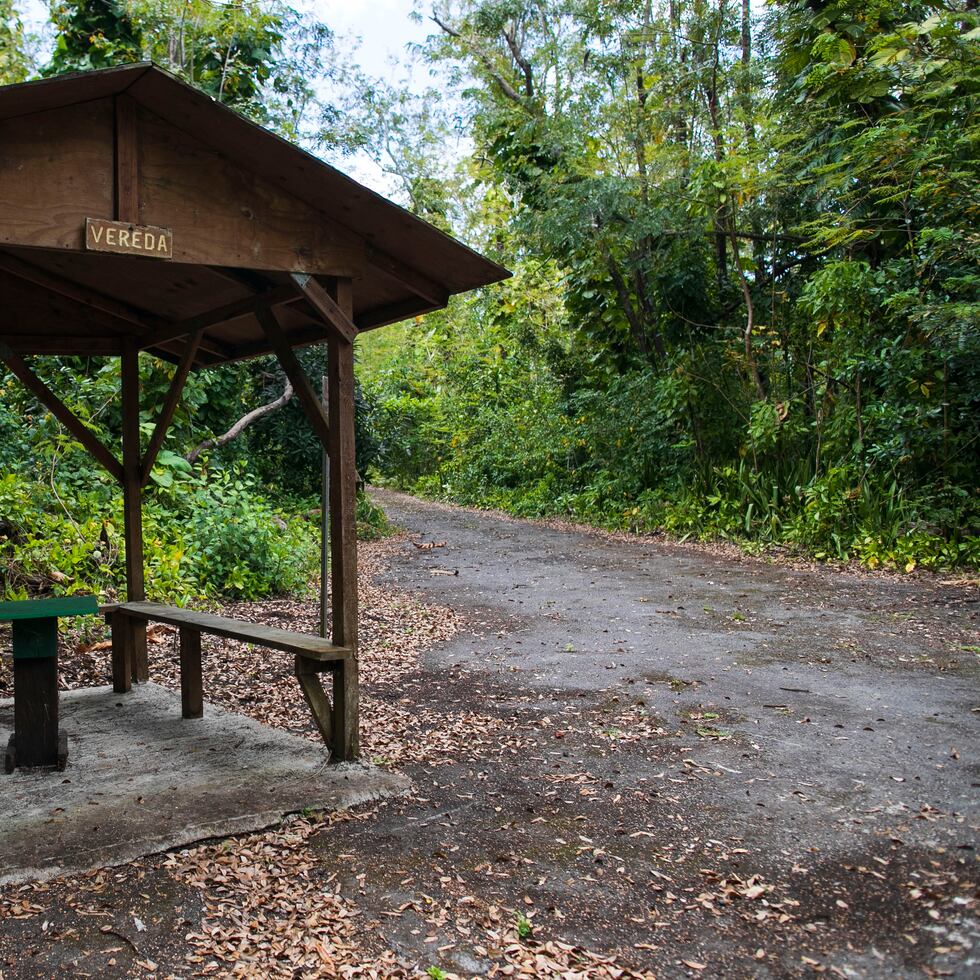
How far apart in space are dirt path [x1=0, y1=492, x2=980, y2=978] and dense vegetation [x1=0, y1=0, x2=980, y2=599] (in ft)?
10.0

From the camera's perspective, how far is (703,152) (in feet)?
43.2

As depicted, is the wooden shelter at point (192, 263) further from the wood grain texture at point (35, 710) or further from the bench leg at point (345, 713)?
the wood grain texture at point (35, 710)

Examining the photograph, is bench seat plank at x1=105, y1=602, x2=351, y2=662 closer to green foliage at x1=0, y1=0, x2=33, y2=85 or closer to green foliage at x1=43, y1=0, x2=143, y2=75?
green foliage at x1=0, y1=0, x2=33, y2=85

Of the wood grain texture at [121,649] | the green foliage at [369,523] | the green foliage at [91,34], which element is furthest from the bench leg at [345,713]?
the green foliage at [369,523]

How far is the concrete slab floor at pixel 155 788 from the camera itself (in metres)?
3.46

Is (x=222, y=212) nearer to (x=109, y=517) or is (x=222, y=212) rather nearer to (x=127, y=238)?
(x=127, y=238)

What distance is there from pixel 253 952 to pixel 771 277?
11.8m

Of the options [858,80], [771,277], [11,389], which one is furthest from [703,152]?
[11,389]

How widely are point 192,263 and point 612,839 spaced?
3.07 metres

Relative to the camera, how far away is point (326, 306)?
13.7 ft

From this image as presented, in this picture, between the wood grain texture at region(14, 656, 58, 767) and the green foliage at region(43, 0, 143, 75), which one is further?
the green foliage at region(43, 0, 143, 75)

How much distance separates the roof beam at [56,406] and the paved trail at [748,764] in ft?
8.58

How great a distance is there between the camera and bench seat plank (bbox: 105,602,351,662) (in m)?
4.21

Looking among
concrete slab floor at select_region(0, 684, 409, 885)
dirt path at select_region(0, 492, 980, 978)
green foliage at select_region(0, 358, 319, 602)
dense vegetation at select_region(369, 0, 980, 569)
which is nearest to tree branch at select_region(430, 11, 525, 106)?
dense vegetation at select_region(369, 0, 980, 569)
